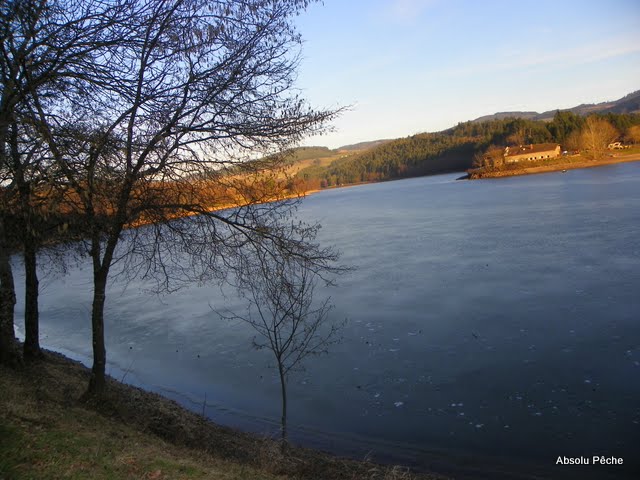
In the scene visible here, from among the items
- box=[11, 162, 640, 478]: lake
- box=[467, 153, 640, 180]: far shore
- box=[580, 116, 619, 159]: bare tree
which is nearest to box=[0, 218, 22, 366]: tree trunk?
box=[11, 162, 640, 478]: lake

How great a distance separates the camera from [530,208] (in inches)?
1204

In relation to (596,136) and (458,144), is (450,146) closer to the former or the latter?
(458,144)

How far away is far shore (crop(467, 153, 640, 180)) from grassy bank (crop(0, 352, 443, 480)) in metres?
73.2

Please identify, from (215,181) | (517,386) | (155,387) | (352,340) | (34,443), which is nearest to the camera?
(34,443)

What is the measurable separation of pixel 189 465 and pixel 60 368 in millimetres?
4855

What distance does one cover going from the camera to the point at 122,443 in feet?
16.6

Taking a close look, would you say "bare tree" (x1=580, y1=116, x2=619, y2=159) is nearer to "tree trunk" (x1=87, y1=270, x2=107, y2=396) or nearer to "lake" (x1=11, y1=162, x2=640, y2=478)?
"lake" (x1=11, y1=162, x2=640, y2=478)

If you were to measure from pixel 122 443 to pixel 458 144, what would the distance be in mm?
124450

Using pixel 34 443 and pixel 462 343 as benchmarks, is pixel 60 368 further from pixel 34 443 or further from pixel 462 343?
pixel 462 343

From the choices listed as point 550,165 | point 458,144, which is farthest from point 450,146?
point 550,165

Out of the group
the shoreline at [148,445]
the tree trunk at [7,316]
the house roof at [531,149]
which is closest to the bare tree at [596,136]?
the house roof at [531,149]

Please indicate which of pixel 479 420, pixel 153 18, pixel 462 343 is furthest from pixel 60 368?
pixel 462 343

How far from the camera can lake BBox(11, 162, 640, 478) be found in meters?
6.95

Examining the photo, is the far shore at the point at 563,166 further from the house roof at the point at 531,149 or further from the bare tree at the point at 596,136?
the house roof at the point at 531,149
